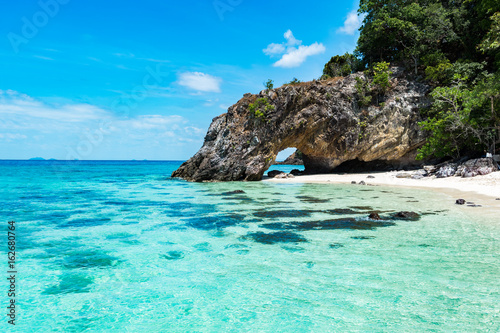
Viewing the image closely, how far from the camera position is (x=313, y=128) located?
34156 mm

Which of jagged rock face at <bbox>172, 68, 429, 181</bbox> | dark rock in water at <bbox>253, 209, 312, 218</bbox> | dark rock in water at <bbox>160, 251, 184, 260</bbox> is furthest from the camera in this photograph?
jagged rock face at <bbox>172, 68, 429, 181</bbox>

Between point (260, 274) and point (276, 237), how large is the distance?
3080mm

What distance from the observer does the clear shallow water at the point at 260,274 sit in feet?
15.0

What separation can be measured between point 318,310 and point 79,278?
16.1ft

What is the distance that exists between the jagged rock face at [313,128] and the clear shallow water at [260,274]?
20.7 meters

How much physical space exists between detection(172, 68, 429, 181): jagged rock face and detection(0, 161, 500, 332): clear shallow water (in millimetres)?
20675

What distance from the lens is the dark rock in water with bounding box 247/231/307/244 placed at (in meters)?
8.99

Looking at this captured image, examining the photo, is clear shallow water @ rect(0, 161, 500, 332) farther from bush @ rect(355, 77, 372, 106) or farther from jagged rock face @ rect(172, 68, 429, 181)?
bush @ rect(355, 77, 372, 106)

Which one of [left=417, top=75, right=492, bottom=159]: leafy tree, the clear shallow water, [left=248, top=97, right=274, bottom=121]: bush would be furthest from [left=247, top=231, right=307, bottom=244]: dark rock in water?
[left=248, top=97, right=274, bottom=121]: bush

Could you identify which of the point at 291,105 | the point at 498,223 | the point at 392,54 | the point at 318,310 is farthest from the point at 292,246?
the point at 392,54

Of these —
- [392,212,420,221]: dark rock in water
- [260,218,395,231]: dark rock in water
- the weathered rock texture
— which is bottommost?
[260,218,395,231]: dark rock in water

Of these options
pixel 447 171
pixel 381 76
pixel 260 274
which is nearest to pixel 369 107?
pixel 381 76

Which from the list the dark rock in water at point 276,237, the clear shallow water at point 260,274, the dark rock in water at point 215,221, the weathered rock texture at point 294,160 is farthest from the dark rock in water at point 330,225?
the weathered rock texture at point 294,160

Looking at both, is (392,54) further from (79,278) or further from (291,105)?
(79,278)
